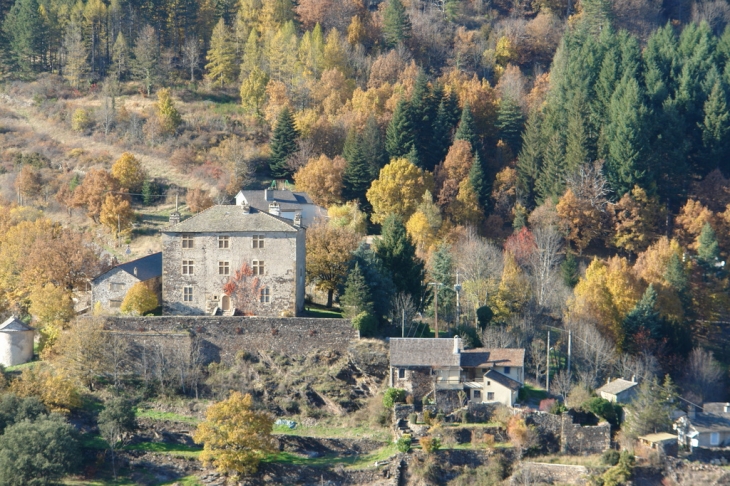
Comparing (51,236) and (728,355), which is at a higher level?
(51,236)

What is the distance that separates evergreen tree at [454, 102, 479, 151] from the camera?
87.2 meters

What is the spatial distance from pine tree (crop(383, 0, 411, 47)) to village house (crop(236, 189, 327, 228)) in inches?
1392

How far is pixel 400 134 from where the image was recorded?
86.2m

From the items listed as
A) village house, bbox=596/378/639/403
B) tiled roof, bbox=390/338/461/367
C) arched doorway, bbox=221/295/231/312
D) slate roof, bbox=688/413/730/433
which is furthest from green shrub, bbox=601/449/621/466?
arched doorway, bbox=221/295/231/312

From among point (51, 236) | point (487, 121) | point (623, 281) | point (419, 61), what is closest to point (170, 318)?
point (51, 236)

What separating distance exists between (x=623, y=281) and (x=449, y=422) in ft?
68.2

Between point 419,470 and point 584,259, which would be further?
point 584,259

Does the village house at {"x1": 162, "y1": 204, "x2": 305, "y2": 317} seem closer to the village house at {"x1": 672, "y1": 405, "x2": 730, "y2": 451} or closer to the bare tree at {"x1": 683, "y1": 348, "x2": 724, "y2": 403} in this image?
the village house at {"x1": 672, "y1": 405, "x2": 730, "y2": 451}

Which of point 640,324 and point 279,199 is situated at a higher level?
point 279,199

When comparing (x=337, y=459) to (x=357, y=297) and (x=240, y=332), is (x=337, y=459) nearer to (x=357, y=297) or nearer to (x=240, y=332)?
(x=240, y=332)

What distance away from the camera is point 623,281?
234 feet

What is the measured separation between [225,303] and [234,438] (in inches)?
417

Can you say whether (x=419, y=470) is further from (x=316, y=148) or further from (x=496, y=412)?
(x=316, y=148)

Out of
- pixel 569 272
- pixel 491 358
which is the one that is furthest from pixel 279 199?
pixel 491 358
